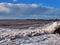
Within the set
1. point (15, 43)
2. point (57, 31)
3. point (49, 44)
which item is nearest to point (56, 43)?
point (49, 44)

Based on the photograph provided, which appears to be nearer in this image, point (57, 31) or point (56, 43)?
point (56, 43)

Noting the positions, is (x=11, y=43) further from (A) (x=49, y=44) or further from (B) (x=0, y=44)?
(A) (x=49, y=44)

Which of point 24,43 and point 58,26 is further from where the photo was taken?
point 58,26

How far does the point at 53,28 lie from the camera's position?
1509 centimetres

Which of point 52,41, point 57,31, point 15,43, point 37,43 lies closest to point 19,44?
point 15,43

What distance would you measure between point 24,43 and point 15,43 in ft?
1.47

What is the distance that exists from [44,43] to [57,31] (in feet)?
16.4

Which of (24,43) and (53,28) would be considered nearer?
(24,43)

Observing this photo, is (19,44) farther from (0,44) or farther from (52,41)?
(52,41)

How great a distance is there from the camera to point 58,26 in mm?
15266

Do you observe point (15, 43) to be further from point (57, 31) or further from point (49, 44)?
point (57, 31)

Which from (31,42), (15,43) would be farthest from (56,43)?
(15,43)

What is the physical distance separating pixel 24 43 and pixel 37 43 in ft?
2.13

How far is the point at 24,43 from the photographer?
9.92m
